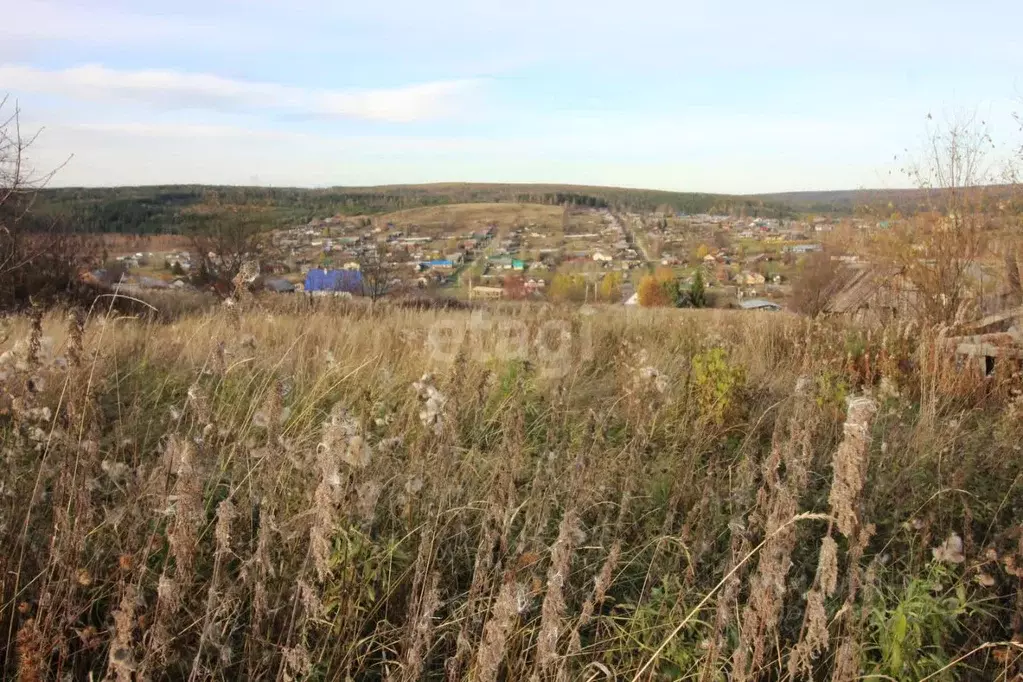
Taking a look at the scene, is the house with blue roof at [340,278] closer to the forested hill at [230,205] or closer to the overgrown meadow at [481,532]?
the forested hill at [230,205]

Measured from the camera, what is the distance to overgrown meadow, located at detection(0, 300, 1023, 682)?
5.75 feet

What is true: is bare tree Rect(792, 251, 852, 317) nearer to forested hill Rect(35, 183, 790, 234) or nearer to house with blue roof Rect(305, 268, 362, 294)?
forested hill Rect(35, 183, 790, 234)

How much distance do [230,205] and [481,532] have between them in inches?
850

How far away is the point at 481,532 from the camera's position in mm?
2439

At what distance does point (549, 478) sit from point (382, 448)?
0.69m

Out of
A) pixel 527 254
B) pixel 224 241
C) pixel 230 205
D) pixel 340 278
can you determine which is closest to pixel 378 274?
pixel 340 278

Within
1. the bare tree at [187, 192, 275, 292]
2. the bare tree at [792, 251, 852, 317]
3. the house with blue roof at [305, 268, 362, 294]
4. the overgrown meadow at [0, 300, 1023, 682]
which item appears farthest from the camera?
the bare tree at [792, 251, 852, 317]

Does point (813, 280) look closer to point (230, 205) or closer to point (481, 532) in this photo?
point (230, 205)

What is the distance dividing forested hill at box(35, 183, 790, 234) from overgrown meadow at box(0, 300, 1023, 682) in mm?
8322

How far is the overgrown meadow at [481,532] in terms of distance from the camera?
1.75 metres

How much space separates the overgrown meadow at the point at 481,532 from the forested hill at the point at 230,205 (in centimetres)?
832

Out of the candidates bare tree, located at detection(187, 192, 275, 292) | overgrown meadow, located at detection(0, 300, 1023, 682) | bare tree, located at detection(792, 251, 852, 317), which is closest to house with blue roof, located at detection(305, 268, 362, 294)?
bare tree, located at detection(187, 192, 275, 292)

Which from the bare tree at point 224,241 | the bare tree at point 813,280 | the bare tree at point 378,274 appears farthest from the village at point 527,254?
the bare tree at point 813,280

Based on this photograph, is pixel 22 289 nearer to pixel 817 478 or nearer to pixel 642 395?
pixel 642 395
